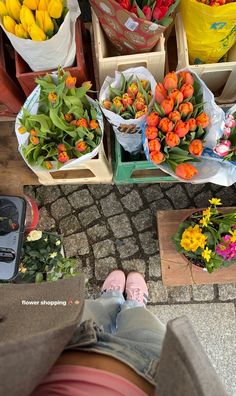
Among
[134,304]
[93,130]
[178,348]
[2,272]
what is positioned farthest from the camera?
[134,304]

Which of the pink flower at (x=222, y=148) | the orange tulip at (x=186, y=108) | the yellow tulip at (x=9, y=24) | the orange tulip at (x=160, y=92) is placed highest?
the yellow tulip at (x=9, y=24)

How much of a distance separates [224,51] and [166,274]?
3.58 feet

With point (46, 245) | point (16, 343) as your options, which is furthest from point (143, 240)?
point (16, 343)

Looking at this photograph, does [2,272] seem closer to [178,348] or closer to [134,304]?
[134,304]

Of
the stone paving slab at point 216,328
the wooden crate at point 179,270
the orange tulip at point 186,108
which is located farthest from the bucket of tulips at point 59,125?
the stone paving slab at point 216,328

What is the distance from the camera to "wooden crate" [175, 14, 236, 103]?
65.2 inches

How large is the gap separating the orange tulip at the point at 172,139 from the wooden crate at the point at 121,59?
0.38m

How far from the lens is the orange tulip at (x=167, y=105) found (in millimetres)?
1410

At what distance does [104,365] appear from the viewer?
1.16 meters

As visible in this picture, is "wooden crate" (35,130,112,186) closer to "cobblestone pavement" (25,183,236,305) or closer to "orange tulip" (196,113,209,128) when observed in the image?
"cobblestone pavement" (25,183,236,305)

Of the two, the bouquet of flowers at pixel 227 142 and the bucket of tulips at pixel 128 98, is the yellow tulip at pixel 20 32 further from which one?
the bouquet of flowers at pixel 227 142

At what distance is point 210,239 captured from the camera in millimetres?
1881

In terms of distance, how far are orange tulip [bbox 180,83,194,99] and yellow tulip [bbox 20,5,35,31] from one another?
22.3 inches

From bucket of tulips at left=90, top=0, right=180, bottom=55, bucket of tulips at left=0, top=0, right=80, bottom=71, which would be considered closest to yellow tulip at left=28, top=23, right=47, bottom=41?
bucket of tulips at left=0, top=0, right=80, bottom=71
